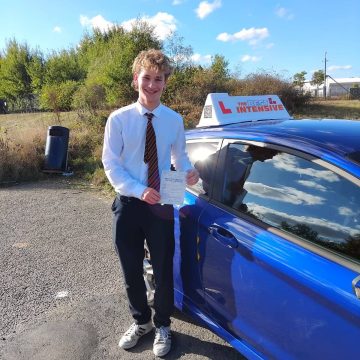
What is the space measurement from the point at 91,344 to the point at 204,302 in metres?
1.02

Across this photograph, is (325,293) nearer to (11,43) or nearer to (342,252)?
(342,252)

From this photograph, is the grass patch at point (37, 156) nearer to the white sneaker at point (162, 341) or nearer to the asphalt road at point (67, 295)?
the asphalt road at point (67, 295)

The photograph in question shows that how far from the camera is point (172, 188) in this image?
2.58 m

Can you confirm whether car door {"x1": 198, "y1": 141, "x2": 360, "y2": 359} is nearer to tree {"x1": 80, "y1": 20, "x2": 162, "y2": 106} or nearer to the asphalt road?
the asphalt road

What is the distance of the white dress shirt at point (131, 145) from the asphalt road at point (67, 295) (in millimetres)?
1316

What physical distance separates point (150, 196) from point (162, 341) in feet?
3.89

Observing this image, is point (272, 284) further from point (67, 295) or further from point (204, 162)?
point (67, 295)

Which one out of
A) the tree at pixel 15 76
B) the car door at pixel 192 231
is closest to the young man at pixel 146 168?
the car door at pixel 192 231

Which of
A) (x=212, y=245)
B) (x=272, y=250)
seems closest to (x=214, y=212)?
(x=212, y=245)

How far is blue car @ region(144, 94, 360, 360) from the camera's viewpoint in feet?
6.17

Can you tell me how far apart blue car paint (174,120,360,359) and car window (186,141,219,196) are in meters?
0.09

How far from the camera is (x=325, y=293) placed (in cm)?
184

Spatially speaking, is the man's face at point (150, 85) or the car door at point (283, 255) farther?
the man's face at point (150, 85)

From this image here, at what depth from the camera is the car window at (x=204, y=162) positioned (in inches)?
111
